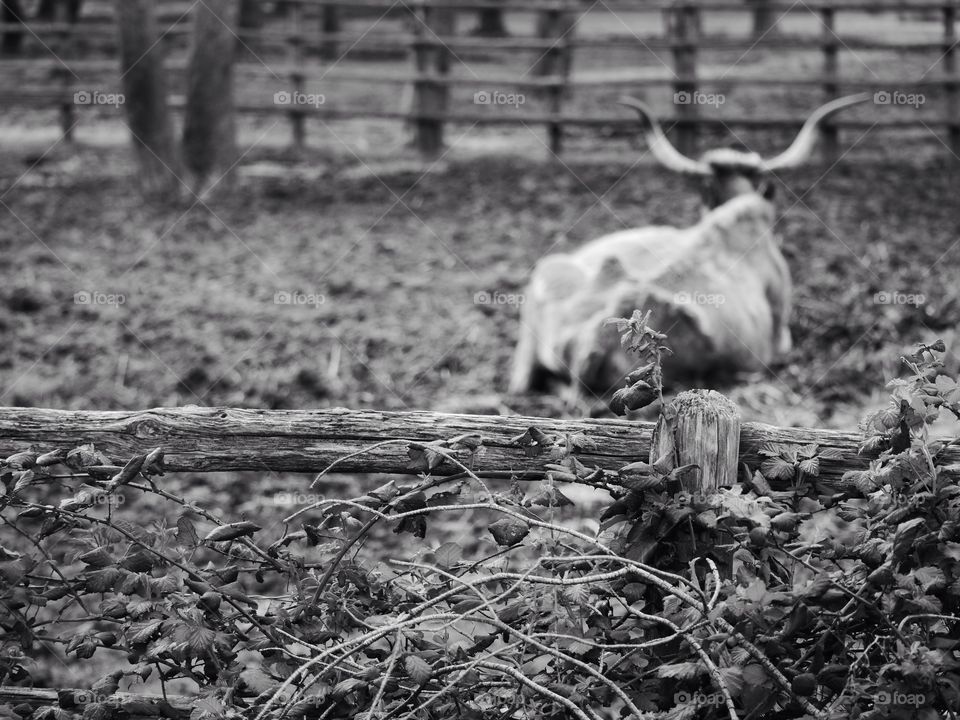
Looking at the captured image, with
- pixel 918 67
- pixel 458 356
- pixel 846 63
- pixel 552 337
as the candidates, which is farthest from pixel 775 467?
pixel 846 63

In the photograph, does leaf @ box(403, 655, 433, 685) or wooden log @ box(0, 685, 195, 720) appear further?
wooden log @ box(0, 685, 195, 720)

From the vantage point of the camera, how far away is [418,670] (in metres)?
2.09

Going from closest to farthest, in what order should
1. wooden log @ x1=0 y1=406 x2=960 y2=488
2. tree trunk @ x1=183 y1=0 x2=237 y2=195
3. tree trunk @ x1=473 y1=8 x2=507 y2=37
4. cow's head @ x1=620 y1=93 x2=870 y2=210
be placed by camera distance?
wooden log @ x1=0 y1=406 x2=960 y2=488 < cow's head @ x1=620 y1=93 x2=870 y2=210 < tree trunk @ x1=183 y1=0 x2=237 y2=195 < tree trunk @ x1=473 y1=8 x2=507 y2=37

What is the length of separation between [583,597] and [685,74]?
9539mm

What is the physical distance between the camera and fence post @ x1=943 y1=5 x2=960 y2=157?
10.6m

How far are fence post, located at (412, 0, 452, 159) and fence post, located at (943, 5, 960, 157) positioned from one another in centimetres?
492

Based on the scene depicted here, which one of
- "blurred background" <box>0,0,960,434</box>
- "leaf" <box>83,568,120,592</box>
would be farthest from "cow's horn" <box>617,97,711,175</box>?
"leaf" <box>83,568,120,592</box>

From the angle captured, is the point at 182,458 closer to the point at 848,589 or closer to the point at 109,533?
the point at 109,533

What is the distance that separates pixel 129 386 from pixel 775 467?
15.7ft

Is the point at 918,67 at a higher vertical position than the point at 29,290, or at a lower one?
higher

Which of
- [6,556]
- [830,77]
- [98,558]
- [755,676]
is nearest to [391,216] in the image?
[830,77]

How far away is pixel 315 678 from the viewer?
6.94 ft

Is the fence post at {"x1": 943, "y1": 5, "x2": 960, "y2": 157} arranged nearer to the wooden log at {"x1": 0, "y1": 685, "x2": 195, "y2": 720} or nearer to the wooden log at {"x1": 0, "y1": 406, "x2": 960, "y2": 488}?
the wooden log at {"x1": 0, "y1": 406, "x2": 960, "y2": 488}

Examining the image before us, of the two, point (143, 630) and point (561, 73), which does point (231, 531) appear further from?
point (561, 73)
